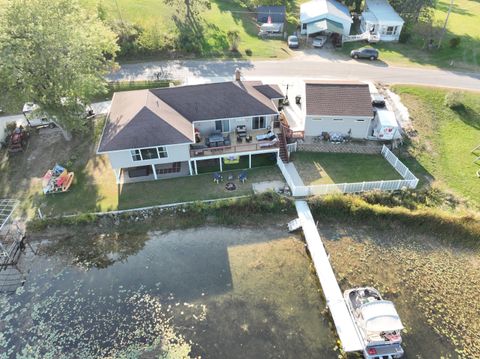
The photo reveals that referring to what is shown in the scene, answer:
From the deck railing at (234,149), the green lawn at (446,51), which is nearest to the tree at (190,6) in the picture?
the green lawn at (446,51)

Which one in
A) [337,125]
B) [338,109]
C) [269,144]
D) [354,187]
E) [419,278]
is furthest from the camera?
[337,125]

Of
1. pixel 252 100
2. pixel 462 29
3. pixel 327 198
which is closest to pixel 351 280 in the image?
pixel 327 198

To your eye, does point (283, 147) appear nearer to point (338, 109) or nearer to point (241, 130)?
point (241, 130)

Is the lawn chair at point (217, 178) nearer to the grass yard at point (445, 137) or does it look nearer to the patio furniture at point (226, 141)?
the patio furniture at point (226, 141)

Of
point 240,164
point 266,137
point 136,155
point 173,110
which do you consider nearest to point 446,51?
point 266,137

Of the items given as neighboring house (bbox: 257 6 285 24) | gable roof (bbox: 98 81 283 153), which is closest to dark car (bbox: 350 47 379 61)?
neighboring house (bbox: 257 6 285 24)

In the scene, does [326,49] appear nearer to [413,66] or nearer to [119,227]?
[413,66]
